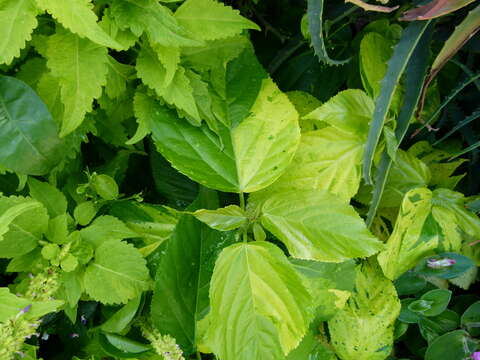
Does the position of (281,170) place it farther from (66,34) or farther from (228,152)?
(66,34)

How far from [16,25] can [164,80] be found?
7.0 inches

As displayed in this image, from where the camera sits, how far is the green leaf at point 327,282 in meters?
0.75

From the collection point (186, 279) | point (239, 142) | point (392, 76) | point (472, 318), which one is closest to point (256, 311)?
point (186, 279)

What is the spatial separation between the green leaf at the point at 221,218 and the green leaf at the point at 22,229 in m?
0.22

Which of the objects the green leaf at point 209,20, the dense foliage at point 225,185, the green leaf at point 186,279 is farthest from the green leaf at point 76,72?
the green leaf at point 186,279

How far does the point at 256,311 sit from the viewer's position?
631 millimetres

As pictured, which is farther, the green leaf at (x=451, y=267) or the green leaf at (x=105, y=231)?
the green leaf at (x=451, y=267)

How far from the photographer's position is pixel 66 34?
60cm

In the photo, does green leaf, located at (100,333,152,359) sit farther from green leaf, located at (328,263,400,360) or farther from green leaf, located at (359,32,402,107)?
green leaf, located at (359,32,402,107)

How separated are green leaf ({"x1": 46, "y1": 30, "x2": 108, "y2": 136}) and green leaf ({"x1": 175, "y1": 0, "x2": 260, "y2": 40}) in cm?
12

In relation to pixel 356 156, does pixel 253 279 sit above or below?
below

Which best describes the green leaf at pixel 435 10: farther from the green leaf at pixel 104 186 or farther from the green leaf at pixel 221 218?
the green leaf at pixel 104 186

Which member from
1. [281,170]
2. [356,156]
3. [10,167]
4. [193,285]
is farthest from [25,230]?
[356,156]

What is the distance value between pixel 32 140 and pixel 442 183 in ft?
2.26
